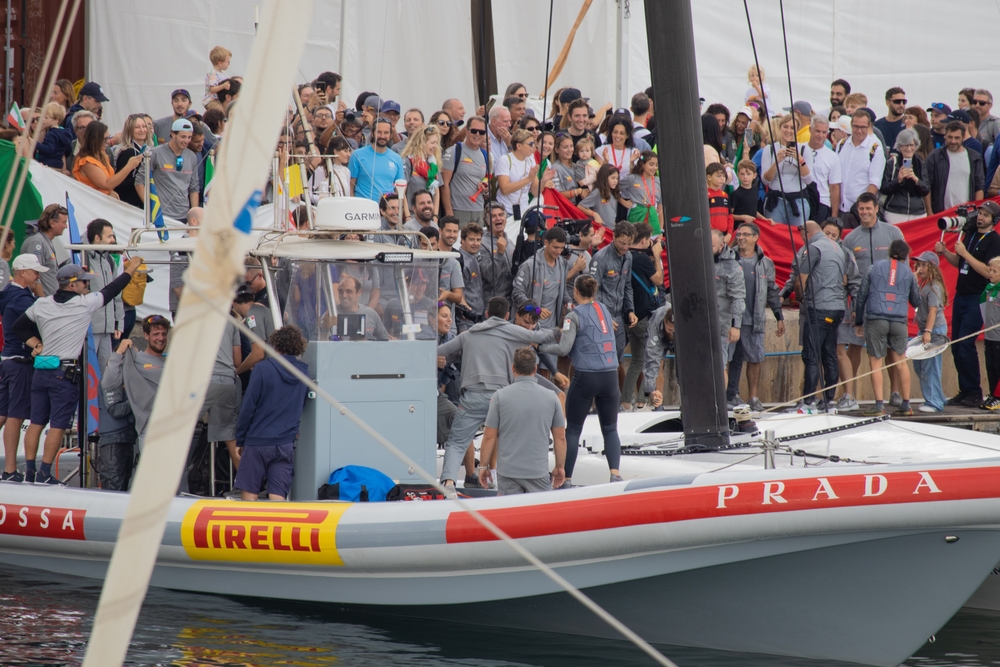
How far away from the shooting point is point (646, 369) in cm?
1197

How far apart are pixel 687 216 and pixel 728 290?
4.19m

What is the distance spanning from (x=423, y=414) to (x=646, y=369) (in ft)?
14.2

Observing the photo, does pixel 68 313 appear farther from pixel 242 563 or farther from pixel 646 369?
pixel 646 369

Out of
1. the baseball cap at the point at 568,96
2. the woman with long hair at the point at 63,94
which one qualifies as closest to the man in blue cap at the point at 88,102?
the woman with long hair at the point at 63,94

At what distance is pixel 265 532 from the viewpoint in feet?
24.4

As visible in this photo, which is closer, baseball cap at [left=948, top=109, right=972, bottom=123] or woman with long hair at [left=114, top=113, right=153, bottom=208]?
woman with long hair at [left=114, top=113, right=153, bottom=208]

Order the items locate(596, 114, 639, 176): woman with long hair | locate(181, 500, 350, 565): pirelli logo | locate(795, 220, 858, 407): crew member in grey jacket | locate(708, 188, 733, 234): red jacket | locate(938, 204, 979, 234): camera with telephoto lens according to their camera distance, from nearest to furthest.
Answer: locate(181, 500, 350, 565): pirelli logo → locate(708, 188, 733, 234): red jacket → locate(795, 220, 858, 407): crew member in grey jacket → locate(938, 204, 979, 234): camera with telephoto lens → locate(596, 114, 639, 176): woman with long hair

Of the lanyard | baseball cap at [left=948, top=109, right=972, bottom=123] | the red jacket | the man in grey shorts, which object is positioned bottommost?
the man in grey shorts

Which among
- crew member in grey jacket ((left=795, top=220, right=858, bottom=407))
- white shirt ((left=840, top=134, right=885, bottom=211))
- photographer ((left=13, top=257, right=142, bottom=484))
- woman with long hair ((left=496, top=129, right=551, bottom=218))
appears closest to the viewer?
photographer ((left=13, top=257, right=142, bottom=484))

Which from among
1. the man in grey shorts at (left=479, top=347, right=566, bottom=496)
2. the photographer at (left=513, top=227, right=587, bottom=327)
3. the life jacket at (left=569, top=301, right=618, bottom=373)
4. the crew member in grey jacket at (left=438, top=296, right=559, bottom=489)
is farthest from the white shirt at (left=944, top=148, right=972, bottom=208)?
the man in grey shorts at (left=479, top=347, right=566, bottom=496)

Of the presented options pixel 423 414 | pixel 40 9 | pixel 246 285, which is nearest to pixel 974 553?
pixel 423 414

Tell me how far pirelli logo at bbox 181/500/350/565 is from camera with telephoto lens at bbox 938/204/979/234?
8469mm

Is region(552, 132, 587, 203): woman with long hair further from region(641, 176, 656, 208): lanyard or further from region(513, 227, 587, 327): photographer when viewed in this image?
region(513, 227, 587, 327): photographer

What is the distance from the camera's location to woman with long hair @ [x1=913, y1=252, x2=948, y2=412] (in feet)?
41.1
